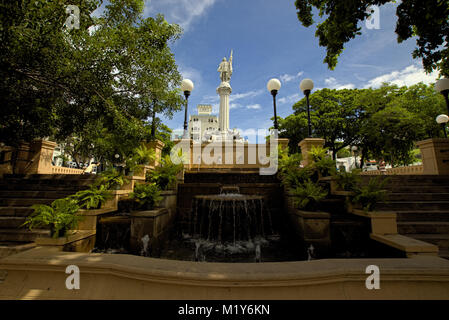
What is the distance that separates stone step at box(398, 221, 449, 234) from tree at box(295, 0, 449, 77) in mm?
5637

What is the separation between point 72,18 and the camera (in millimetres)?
6445

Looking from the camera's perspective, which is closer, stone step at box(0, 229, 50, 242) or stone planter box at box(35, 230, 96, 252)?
stone planter box at box(35, 230, 96, 252)

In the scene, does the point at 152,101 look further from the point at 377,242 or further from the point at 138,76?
the point at 377,242

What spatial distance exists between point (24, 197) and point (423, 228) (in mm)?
13532

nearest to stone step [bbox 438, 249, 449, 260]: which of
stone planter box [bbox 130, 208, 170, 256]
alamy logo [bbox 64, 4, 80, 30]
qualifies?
stone planter box [bbox 130, 208, 170, 256]

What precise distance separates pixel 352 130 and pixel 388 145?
5534 mm

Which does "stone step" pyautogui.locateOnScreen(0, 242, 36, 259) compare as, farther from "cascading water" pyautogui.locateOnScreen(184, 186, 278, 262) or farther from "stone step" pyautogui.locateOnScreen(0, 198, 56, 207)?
"cascading water" pyautogui.locateOnScreen(184, 186, 278, 262)

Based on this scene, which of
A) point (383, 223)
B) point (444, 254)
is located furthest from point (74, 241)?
point (444, 254)

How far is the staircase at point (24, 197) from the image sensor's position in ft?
15.5

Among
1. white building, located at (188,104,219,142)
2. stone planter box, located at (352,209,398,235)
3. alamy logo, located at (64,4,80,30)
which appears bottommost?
stone planter box, located at (352,209,398,235)

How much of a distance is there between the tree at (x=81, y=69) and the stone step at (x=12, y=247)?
462 cm

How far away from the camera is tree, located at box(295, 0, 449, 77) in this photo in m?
5.19

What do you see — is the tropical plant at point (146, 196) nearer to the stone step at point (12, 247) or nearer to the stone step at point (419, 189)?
the stone step at point (12, 247)

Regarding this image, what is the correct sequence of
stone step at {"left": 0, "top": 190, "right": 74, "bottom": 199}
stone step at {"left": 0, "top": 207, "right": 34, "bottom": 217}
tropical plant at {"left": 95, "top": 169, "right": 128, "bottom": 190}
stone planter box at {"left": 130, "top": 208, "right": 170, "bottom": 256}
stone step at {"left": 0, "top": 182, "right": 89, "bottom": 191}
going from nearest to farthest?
1. stone planter box at {"left": 130, "top": 208, "right": 170, "bottom": 256}
2. stone step at {"left": 0, "top": 207, "right": 34, "bottom": 217}
3. tropical plant at {"left": 95, "top": 169, "right": 128, "bottom": 190}
4. stone step at {"left": 0, "top": 190, "right": 74, "bottom": 199}
5. stone step at {"left": 0, "top": 182, "right": 89, "bottom": 191}
